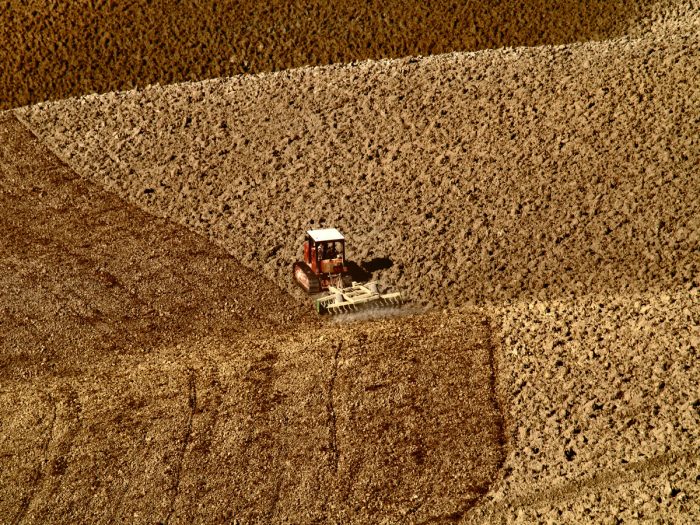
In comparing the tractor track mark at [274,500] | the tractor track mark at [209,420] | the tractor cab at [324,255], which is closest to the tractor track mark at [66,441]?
the tractor track mark at [209,420]

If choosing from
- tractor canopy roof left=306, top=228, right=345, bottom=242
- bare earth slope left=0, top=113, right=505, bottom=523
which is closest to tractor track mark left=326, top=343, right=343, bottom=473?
bare earth slope left=0, top=113, right=505, bottom=523

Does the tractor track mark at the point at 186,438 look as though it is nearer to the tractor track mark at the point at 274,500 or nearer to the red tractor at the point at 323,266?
the tractor track mark at the point at 274,500

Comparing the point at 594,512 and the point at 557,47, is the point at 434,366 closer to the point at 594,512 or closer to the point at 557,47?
the point at 594,512

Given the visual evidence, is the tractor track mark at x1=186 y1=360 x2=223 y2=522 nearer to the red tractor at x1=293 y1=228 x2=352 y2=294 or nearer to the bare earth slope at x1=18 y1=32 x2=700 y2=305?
the red tractor at x1=293 y1=228 x2=352 y2=294

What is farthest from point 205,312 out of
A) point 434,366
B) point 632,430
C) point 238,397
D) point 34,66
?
point 34,66

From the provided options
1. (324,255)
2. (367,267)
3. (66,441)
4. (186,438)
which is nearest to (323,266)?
(324,255)

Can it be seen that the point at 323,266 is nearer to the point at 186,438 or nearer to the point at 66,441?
the point at 186,438
